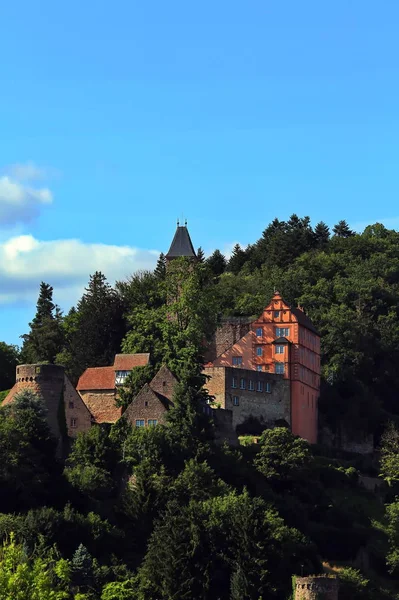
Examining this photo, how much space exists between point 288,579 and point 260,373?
1882 centimetres

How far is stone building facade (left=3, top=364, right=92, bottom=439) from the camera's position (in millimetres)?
83312

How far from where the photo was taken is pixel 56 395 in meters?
83.8

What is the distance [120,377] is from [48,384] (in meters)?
7.80

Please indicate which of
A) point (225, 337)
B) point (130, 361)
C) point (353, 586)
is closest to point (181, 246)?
point (225, 337)

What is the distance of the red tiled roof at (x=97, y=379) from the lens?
A: 90.8 metres

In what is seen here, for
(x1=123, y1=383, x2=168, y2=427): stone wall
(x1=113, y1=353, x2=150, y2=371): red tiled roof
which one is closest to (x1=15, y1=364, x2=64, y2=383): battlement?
(x1=123, y1=383, x2=168, y2=427): stone wall

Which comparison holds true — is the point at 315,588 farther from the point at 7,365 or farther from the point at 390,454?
the point at 7,365

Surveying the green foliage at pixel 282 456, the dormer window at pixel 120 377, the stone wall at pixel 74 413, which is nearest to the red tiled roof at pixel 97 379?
the dormer window at pixel 120 377

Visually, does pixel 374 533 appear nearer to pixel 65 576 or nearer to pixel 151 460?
pixel 151 460

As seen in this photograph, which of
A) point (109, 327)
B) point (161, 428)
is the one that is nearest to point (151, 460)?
point (161, 428)

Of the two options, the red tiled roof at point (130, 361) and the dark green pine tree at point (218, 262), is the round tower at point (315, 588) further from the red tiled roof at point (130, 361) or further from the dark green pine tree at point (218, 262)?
the dark green pine tree at point (218, 262)

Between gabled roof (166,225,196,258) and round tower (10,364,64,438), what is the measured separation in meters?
23.0

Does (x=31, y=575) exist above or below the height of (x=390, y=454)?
below

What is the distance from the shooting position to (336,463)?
9200cm
